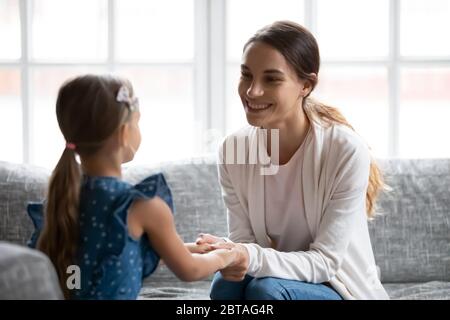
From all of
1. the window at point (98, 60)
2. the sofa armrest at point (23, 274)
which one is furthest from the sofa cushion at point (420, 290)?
the sofa armrest at point (23, 274)

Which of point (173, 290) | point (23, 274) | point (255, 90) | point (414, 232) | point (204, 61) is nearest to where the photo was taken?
point (23, 274)

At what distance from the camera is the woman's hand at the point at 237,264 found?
1806 millimetres

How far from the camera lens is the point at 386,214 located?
2527mm

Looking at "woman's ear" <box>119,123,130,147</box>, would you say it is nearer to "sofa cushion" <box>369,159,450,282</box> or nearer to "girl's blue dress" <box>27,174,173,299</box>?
"girl's blue dress" <box>27,174,173,299</box>

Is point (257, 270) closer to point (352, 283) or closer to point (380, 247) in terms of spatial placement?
point (352, 283)

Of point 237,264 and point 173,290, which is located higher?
point 237,264

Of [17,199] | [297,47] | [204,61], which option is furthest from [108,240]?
[204,61]

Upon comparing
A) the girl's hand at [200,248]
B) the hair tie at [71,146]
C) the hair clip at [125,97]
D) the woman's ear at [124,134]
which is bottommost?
the girl's hand at [200,248]

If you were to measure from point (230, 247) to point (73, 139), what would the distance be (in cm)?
44

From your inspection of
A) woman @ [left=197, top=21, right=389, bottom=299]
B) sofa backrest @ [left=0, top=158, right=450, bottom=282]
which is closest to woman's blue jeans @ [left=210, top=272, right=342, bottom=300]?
woman @ [left=197, top=21, right=389, bottom=299]

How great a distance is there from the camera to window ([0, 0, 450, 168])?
9.88 ft

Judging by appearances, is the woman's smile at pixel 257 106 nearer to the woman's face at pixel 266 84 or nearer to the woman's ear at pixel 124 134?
the woman's face at pixel 266 84

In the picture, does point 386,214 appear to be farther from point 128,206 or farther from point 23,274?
point 23,274

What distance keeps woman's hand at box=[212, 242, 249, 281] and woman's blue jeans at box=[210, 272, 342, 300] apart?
2.1 inches
